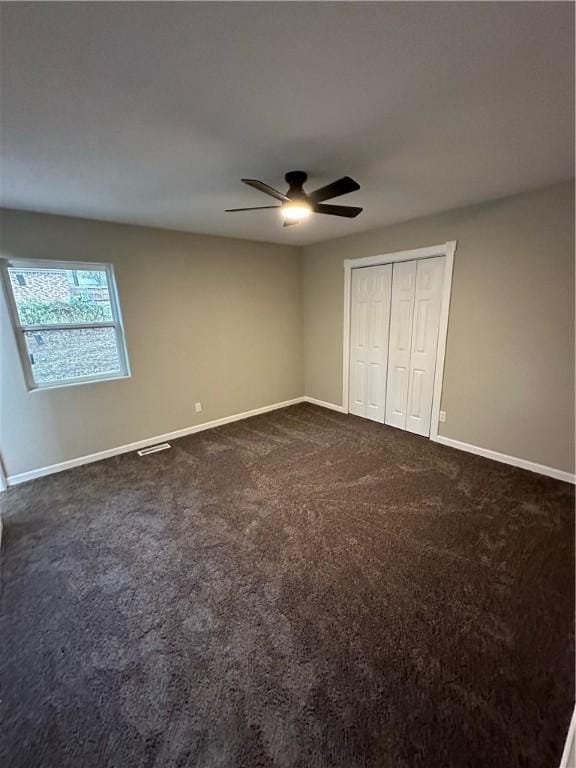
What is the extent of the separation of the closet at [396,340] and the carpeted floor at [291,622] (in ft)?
3.66

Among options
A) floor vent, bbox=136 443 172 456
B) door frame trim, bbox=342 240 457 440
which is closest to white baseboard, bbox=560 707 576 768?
door frame trim, bbox=342 240 457 440

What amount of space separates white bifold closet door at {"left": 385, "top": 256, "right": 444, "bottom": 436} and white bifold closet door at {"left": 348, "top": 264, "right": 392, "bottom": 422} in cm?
11

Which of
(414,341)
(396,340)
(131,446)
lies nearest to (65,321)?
(131,446)

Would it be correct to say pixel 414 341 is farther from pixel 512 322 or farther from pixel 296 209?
pixel 296 209

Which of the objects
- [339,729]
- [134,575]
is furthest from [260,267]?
[339,729]

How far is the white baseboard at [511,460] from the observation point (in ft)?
9.29

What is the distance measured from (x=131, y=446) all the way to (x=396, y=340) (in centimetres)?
338

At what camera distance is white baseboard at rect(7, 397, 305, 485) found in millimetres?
3141

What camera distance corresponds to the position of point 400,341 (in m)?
3.90

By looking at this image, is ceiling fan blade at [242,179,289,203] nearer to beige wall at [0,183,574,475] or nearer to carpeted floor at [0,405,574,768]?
beige wall at [0,183,574,475]

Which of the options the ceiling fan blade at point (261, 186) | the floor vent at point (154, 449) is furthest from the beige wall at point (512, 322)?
the floor vent at point (154, 449)

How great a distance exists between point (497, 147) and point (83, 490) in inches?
160

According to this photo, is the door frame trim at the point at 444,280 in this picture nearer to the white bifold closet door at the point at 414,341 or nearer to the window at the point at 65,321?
the white bifold closet door at the point at 414,341

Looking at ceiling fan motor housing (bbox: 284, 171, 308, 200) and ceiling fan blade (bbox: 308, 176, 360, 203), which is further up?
ceiling fan motor housing (bbox: 284, 171, 308, 200)
